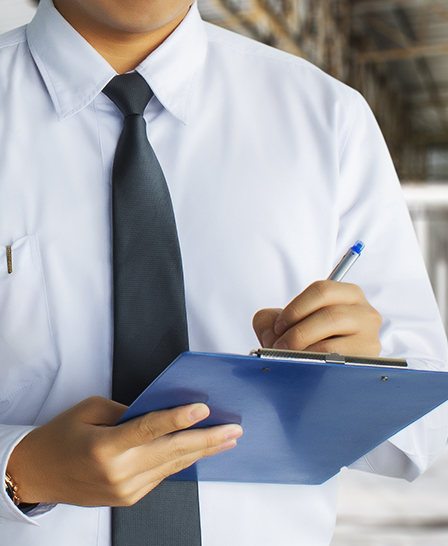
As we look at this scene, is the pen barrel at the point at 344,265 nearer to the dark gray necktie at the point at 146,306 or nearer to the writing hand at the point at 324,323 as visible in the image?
the writing hand at the point at 324,323

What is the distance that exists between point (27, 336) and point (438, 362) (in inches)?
26.4

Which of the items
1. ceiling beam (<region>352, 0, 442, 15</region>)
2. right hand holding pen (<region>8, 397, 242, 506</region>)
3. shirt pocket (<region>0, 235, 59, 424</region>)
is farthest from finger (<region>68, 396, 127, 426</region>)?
ceiling beam (<region>352, 0, 442, 15</region>)

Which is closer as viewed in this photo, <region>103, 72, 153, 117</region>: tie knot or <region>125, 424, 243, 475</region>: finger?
<region>125, 424, 243, 475</region>: finger

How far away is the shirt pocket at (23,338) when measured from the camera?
98cm

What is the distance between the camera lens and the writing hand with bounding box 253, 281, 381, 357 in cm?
79

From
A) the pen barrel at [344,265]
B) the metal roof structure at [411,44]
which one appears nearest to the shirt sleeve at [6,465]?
the pen barrel at [344,265]

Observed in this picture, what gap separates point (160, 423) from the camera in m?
0.67

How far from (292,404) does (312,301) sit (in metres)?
0.13

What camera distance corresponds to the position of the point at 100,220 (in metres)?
1.03

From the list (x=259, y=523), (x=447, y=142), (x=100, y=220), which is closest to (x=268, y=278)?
(x=100, y=220)

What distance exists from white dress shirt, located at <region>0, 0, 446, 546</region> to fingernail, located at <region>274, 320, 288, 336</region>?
232mm

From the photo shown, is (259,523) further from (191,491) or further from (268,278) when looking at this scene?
(268,278)

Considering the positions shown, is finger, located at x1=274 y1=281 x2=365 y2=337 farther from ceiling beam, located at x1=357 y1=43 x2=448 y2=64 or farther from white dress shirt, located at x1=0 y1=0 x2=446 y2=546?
ceiling beam, located at x1=357 y1=43 x2=448 y2=64

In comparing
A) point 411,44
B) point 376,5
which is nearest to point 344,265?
point 376,5
